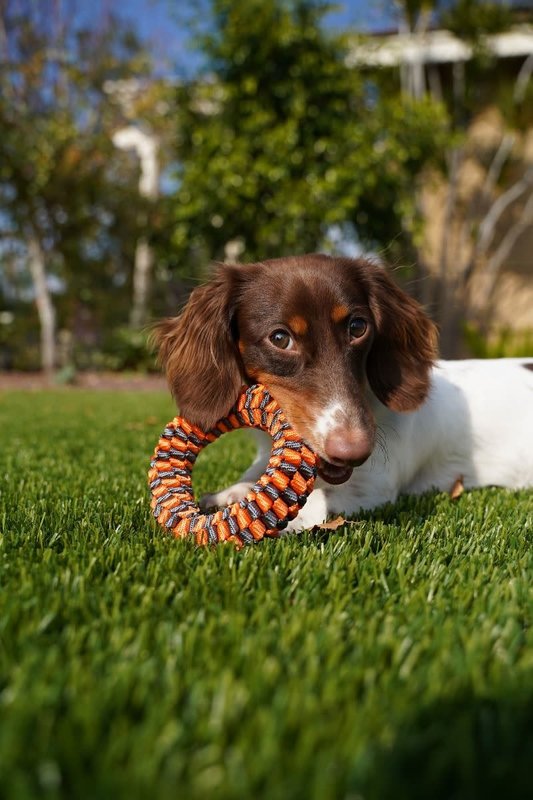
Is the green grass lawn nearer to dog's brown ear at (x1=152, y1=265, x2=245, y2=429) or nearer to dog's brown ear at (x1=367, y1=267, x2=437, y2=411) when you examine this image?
dog's brown ear at (x1=152, y1=265, x2=245, y2=429)

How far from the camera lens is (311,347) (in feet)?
8.15

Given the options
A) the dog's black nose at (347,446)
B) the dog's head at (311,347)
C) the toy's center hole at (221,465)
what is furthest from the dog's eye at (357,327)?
the toy's center hole at (221,465)

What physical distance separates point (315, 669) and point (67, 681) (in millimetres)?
433

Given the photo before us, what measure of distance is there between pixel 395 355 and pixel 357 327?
1.19ft

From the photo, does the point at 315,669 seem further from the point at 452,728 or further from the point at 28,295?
the point at 28,295

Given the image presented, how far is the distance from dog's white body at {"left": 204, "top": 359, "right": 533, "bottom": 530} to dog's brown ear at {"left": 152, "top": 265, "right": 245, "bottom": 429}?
0.36 meters

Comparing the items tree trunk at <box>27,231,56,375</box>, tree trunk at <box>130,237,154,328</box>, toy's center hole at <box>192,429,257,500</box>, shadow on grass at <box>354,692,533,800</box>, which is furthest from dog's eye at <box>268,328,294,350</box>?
tree trunk at <box>130,237,154,328</box>

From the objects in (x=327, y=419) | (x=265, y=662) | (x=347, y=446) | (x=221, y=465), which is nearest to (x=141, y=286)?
(x=221, y=465)

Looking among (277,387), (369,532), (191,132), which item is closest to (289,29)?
(191,132)

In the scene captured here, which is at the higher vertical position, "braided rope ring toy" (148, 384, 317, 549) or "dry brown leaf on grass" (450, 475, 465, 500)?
"braided rope ring toy" (148, 384, 317, 549)

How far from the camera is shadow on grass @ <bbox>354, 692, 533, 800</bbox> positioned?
92 centimetres

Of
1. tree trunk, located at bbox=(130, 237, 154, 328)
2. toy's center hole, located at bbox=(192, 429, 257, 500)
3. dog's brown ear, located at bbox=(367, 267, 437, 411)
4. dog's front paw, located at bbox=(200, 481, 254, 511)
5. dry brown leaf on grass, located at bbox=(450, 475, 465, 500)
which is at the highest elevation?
tree trunk, located at bbox=(130, 237, 154, 328)

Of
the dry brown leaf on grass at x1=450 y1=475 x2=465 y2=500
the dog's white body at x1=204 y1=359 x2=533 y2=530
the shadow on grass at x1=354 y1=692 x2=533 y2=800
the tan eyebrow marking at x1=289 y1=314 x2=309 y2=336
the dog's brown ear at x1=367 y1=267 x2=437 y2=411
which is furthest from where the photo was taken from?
the dry brown leaf on grass at x1=450 y1=475 x2=465 y2=500

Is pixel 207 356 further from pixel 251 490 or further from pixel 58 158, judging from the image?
pixel 58 158
